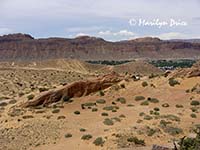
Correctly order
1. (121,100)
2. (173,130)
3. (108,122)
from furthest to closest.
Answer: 1. (121,100)
2. (108,122)
3. (173,130)

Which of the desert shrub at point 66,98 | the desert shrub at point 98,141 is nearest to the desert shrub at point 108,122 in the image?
the desert shrub at point 98,141

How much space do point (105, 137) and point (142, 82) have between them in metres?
17.2

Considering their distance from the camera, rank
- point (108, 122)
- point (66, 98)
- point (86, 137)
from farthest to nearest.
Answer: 1. point (66, 98)
2. point (108, 122)
3. point (86, 137)

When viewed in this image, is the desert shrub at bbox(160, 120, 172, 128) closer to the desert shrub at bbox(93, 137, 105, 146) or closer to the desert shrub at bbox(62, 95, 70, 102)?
the desert shrub at bbox(93, 137, 105, 146)

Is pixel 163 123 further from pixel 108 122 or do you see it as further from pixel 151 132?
pixel 108 122

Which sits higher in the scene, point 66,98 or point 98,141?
point 98,141

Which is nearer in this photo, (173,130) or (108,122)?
(173,130)

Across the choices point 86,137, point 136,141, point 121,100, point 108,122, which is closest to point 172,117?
point 108,122

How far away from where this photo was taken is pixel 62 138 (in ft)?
80.4

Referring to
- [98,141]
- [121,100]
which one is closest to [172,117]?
[98,141]

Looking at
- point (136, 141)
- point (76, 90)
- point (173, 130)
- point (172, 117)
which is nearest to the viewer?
point (136, 141)

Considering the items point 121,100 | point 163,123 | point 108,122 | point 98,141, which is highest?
point 163,123

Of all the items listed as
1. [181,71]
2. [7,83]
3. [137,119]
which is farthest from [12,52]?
[137,119]

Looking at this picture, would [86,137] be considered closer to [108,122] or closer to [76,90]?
[108,122]
